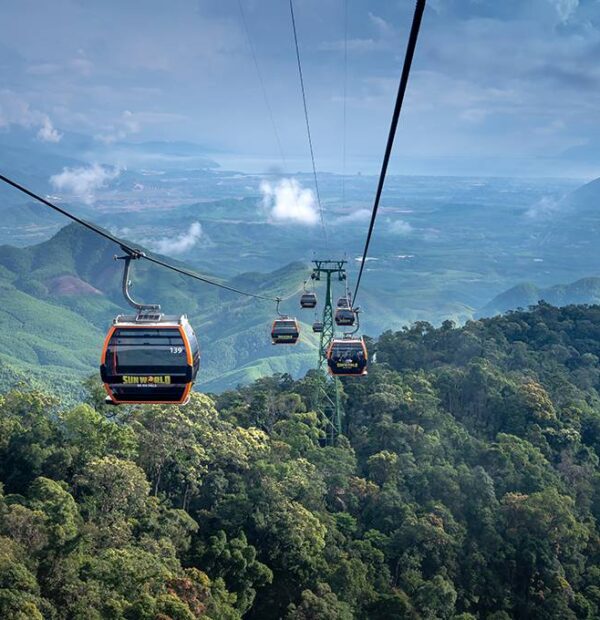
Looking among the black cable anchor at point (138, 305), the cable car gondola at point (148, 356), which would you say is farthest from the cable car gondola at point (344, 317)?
the cable car gondola at point (148, 356)

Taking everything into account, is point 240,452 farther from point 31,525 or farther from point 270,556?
point 31,525

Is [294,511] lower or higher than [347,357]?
lower

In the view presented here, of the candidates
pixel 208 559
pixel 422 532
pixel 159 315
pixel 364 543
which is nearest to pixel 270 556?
pixel 208 559

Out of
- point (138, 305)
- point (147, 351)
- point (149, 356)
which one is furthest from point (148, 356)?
point (138, 305)

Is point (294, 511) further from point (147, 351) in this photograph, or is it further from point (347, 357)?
point (147, 351)

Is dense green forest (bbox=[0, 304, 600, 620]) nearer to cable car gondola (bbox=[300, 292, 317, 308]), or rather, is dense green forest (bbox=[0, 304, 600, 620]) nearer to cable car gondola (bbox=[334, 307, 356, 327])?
cable car gondola (bbox=[300, 292, 317, 308])
